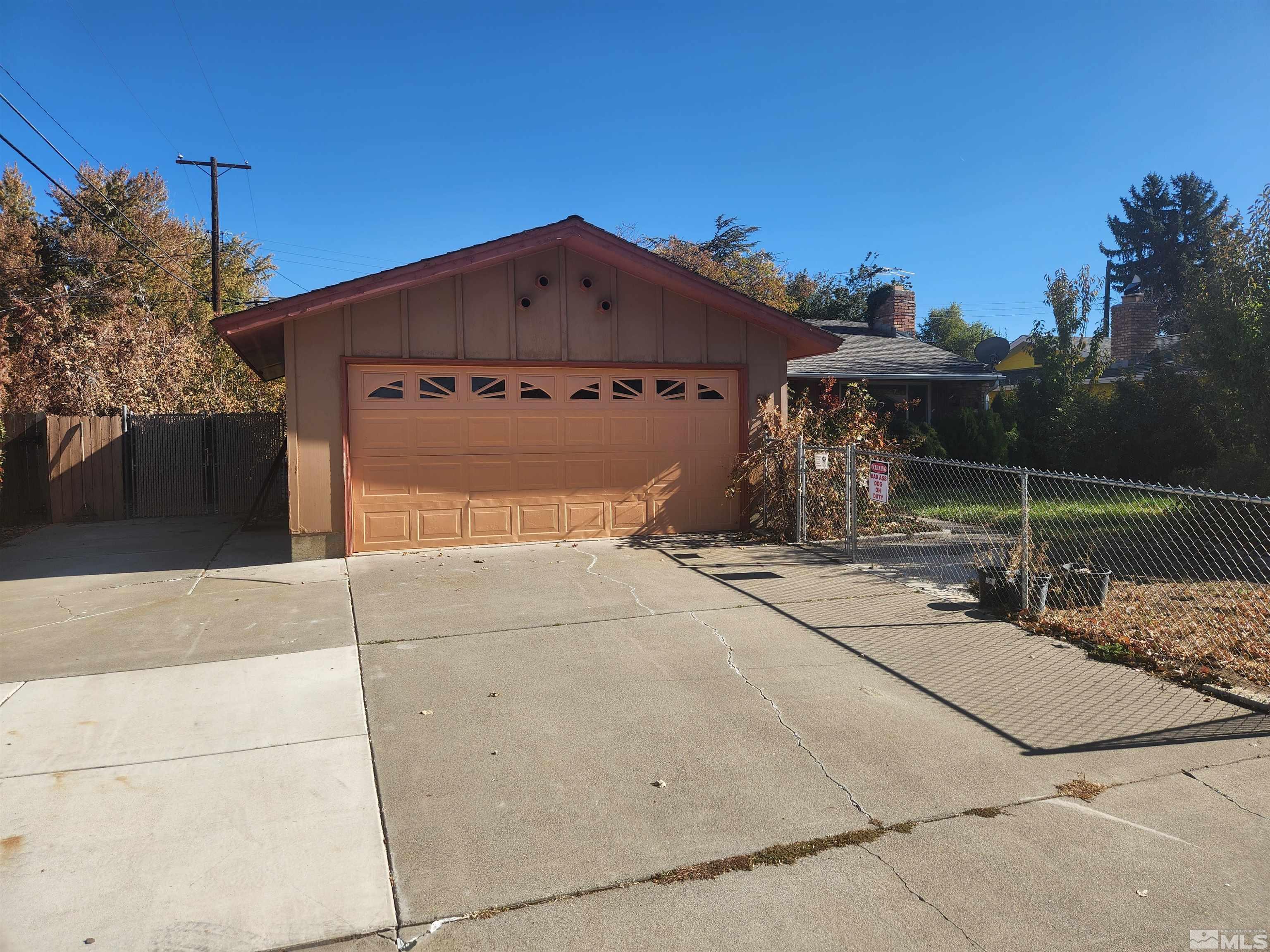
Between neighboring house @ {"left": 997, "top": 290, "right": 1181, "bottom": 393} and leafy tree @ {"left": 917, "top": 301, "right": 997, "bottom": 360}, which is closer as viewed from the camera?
neighboring house @ {"left": 997, "top": 290, "right": 1181, "bottom": 393}

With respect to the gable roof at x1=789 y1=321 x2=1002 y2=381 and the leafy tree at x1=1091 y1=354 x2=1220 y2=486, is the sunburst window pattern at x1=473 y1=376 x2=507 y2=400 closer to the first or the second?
the gable roof at x1=789 y1=321 x2=1002 y2=381

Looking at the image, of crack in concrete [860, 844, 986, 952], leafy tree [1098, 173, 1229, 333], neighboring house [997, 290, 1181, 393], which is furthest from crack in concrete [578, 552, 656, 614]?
leafy tree [1098, 173, 1229, 333]

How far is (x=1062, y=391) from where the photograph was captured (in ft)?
59.5

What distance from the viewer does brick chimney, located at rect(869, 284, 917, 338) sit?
23.0m

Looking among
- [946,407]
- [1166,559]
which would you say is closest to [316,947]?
[1166,559]

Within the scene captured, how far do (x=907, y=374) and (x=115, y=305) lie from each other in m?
22.0

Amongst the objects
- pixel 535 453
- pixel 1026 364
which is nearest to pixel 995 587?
pixel 535 453

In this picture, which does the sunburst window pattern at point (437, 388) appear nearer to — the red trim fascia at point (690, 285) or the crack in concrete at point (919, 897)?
the red trim fascia at point (690, 285)

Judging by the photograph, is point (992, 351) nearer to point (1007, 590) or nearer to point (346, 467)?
point (1007, 590)

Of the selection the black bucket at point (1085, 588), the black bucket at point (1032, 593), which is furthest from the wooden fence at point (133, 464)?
the black bucket at point (1085, 588)

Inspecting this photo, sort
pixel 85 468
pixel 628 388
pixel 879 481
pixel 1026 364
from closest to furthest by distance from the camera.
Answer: pixel 879 481 < pixel 628 388 < pixel 85 468 < pixel 1026 364

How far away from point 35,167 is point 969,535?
49.1 ft

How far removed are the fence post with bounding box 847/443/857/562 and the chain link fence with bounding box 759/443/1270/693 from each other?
2 centimetres

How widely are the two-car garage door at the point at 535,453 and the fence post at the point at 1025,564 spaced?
4.93 metres
